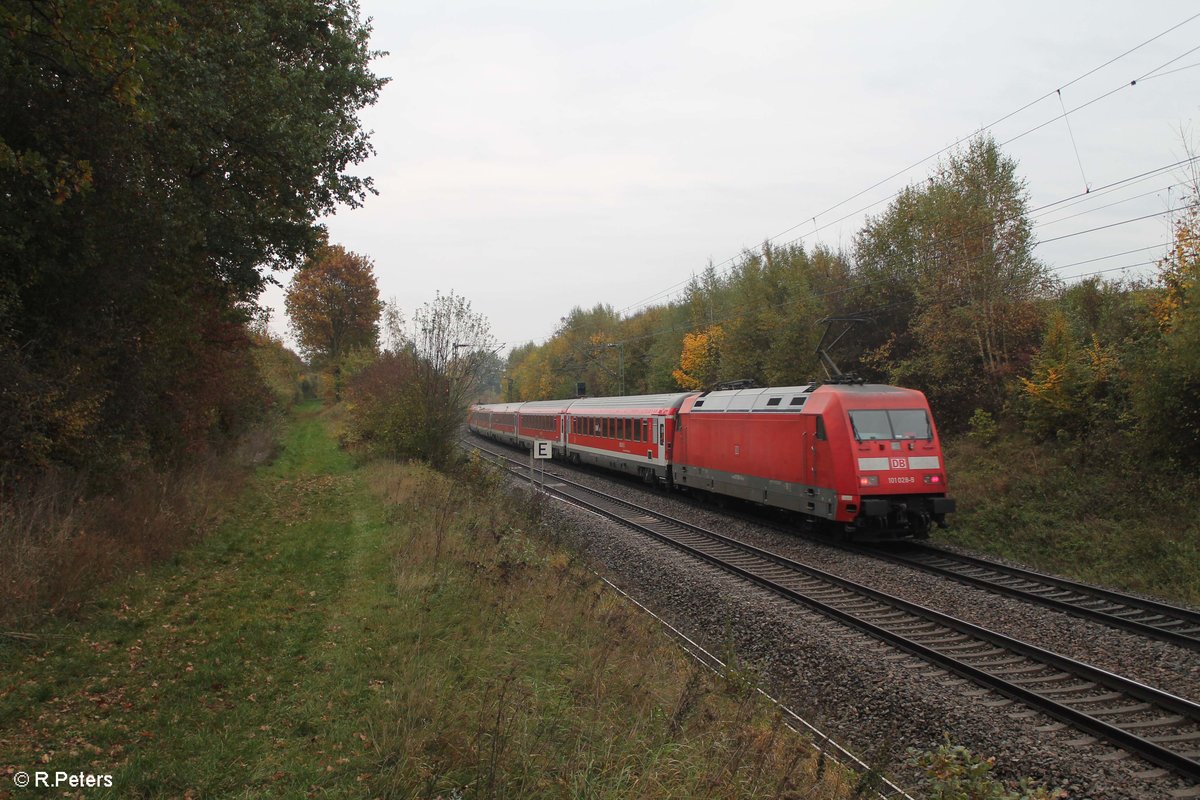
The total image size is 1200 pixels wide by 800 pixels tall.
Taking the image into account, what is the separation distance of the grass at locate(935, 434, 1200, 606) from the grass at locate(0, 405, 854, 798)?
8.43 metres

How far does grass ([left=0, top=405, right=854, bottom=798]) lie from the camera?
445cm

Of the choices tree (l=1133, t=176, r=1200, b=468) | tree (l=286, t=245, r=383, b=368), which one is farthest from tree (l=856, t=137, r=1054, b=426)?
tree (l=286, t=245, r=383, b=368)

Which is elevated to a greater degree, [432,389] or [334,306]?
[334,306]

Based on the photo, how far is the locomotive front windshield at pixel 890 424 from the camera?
13.1 metres

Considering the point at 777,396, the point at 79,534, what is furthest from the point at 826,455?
the point at 79,534

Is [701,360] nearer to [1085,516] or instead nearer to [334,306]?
[334,306]

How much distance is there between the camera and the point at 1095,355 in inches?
658

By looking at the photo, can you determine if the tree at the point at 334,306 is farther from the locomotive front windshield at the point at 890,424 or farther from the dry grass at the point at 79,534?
the locomotive front windshield at the point at 890,424

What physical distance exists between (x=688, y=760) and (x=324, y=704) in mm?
2860

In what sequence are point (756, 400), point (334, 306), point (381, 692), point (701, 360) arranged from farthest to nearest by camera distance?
point (334, 306)
point (701, 360)
point (756, 400)
point (381, 692)

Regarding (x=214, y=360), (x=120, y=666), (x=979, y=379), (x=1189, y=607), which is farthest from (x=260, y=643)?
(x=979, y=379)

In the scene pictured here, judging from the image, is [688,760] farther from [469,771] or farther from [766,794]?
[469,771]

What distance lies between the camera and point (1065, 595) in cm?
1027

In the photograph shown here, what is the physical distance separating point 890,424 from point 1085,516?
181 inches
